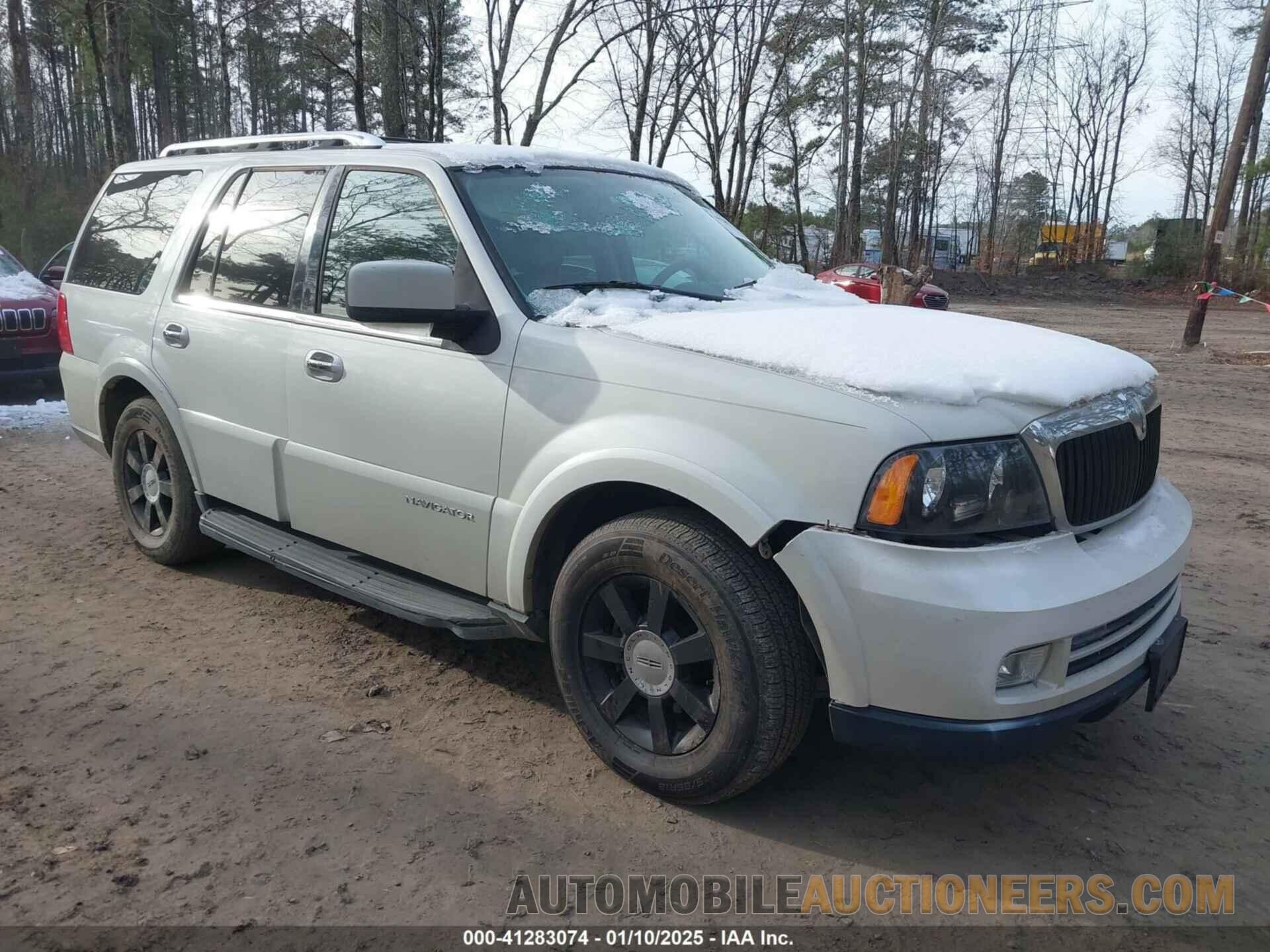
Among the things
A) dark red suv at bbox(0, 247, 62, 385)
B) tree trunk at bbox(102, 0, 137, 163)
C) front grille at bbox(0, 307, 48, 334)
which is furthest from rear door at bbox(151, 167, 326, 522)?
tree trunk at bbox(102, 0, 137, 163)

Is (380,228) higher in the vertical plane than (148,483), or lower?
higher

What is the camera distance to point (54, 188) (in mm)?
34375

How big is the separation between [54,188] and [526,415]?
3883cm

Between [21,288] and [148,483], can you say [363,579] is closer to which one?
[148,483]

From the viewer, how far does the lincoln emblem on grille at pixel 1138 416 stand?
9.29 ft

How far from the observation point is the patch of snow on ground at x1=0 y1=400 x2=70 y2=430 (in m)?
8.26

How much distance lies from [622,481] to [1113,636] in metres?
1.42

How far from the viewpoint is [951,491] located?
237 centimetres

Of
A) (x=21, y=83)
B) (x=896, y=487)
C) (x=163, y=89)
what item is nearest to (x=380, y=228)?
(x=896, y=487)

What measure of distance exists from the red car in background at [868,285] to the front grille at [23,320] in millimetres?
16122

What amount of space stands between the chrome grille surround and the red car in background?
19.1 metres

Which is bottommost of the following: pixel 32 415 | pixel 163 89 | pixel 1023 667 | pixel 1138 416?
pixel 32 415

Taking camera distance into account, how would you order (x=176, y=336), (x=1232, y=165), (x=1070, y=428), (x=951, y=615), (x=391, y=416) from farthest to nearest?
1. (x=1232, y=165)
2. (x=176, y=336)
3. (x=391, y=416)
4. (x=1070, y=428)
5. (x=951, y=615)

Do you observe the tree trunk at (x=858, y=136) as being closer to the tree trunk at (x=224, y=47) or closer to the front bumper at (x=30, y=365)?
the tree trunk at (x=224, y=47)
